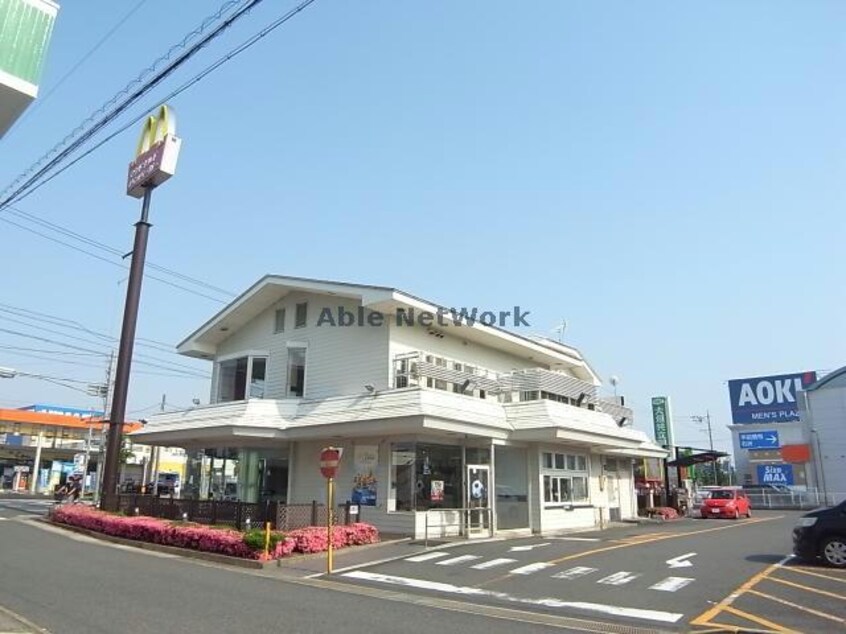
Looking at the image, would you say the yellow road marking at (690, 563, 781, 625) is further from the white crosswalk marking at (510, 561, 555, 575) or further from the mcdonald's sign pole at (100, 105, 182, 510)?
the mcdonald's sign pole at (100, 105, 182, 510)

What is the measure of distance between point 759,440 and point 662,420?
1403 cm

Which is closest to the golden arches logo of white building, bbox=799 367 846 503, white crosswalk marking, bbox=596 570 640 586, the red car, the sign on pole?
white crosswalk marking, bbox=596 570 640 586

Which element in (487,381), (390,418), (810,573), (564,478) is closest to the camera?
(810,573)

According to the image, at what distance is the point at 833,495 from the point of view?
50094mm

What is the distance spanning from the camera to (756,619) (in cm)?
958

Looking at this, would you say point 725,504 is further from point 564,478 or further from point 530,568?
point 530,568

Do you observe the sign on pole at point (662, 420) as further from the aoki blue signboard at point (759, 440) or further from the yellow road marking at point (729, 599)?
the yellow road marking at point (729, 599)

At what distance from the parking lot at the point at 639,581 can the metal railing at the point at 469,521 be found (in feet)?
6.15

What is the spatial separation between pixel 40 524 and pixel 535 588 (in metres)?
21.1

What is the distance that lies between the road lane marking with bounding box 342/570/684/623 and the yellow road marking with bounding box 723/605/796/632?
799 mm

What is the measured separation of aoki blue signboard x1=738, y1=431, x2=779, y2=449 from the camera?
58.5 metres

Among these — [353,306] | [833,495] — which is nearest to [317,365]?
[353,306]

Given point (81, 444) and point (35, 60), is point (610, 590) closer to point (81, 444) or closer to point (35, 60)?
point (35, 60)

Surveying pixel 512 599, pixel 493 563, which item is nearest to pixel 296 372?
pixel 493 563
